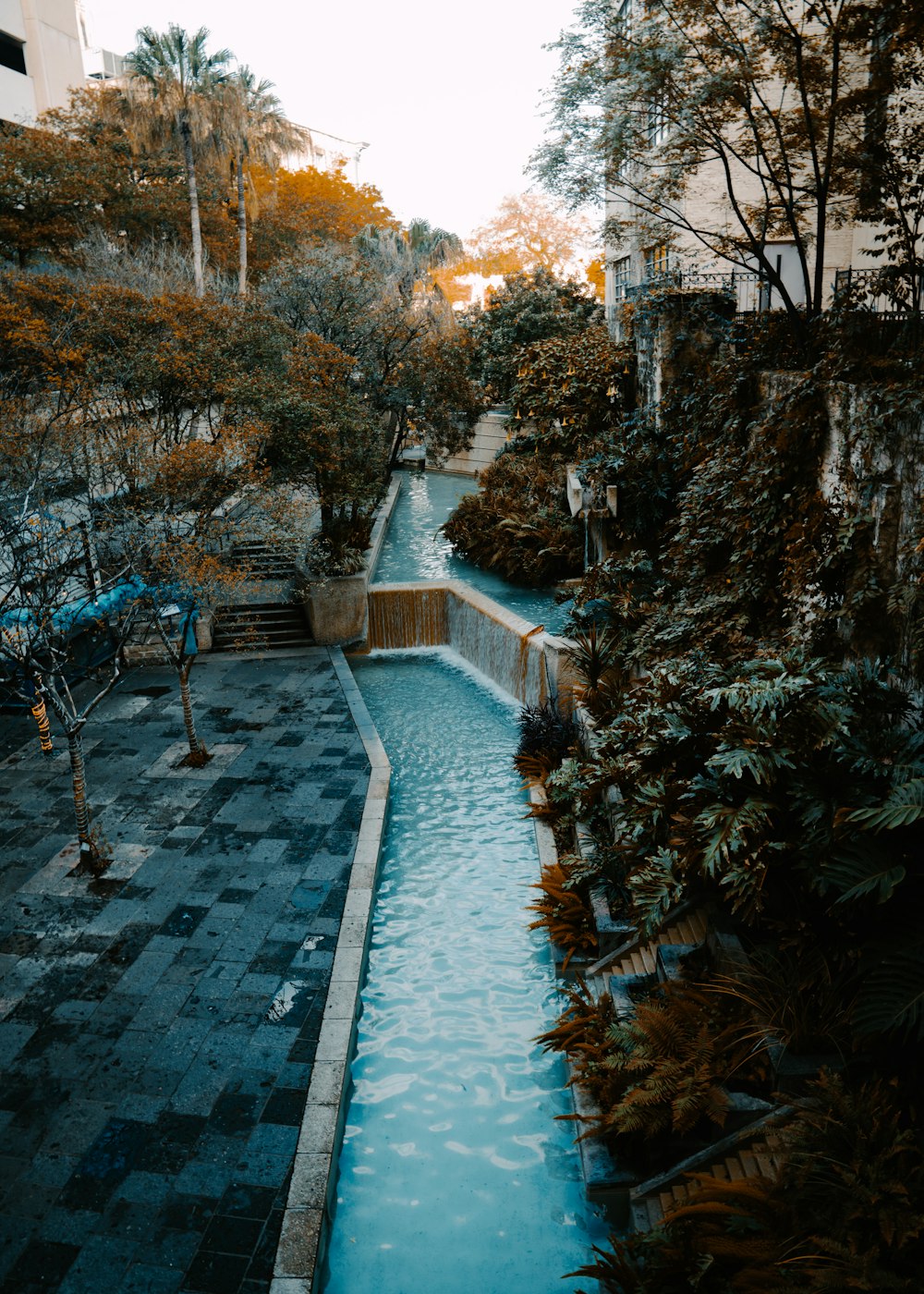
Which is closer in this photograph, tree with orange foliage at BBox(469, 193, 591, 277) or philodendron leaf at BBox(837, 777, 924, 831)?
philodendron leaf at BBox(837, 777, 924, 831)

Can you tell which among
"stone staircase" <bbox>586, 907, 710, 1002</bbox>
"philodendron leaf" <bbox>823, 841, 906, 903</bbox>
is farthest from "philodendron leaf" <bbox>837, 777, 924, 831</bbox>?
"stone staircase" <bbox>586, 907, 710, 1002</bbox>

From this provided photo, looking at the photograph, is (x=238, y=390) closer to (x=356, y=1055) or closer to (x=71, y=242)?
(x=356, y=1055)

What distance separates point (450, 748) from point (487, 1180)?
772 centimetres

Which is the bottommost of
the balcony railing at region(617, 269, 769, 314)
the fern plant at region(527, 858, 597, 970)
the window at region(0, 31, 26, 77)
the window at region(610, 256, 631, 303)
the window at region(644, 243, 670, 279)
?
the fern plant at region(527, 858, 597, 970)

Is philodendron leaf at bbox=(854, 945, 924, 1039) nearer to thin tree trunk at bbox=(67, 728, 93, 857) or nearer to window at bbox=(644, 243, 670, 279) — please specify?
thin tree trunk at bbox=(67, 728, 93, 857)

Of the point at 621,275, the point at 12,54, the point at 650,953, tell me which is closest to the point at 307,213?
the point at 12,54

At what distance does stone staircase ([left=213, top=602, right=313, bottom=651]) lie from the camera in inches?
688

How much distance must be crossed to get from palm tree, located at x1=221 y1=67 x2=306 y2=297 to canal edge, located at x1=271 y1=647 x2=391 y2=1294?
79.8ft

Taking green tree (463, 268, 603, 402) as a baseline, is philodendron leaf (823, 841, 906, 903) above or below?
below

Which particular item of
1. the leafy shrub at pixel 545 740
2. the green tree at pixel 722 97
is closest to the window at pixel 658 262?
the green tree at pixel 722 97

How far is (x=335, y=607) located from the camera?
58.7 ft

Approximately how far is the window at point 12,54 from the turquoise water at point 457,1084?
35624mm

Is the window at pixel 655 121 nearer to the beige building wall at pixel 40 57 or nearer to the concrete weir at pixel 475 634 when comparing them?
the concrete weir at pixel 475 634

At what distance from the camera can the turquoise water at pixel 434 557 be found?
19.0 meters
